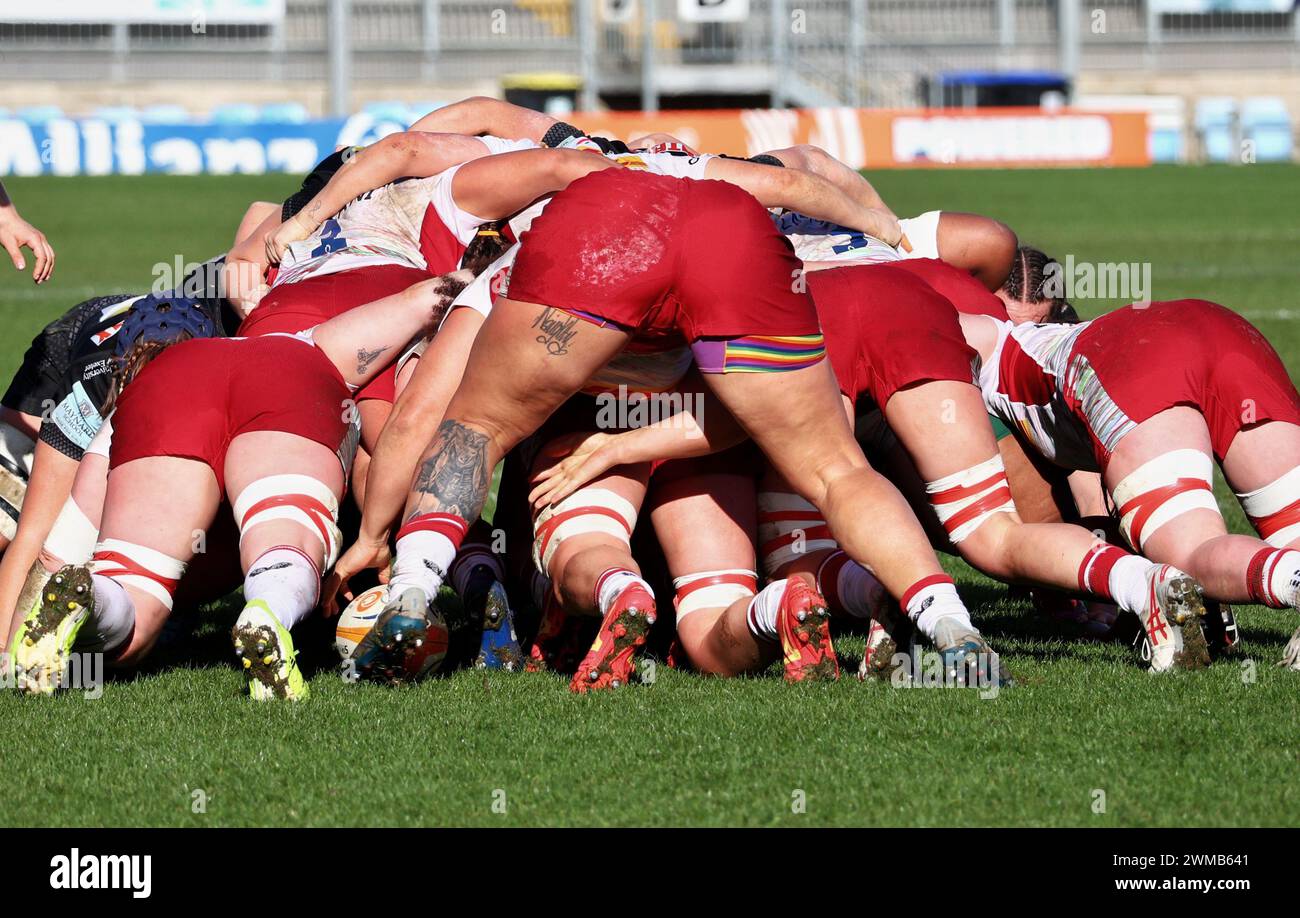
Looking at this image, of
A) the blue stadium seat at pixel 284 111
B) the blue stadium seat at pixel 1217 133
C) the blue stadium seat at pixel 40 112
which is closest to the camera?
the blue stadium seat at pixel 40 112

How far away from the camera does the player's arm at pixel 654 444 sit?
15.9 feet

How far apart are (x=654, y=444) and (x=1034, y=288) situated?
6.40ft

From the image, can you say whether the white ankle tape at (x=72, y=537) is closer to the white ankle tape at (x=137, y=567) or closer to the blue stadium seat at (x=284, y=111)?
the white ankle tape at (x=137, y=567)

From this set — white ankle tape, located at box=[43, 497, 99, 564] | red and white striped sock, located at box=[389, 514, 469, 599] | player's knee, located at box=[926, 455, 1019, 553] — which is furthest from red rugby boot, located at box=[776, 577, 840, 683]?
white ankle tape, located at box=[43, 497, 99, 564]

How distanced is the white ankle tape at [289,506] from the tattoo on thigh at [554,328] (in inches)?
30.2

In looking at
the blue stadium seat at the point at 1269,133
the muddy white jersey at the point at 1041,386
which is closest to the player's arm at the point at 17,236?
the muddy white jersey at the point at 1041,386

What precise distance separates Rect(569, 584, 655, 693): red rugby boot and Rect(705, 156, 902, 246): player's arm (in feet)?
4.80

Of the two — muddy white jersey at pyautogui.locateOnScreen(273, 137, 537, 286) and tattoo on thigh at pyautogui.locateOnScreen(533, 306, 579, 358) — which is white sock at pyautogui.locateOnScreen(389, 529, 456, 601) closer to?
tattoo on thigh at pyautogui.locateOnScreen(533, 306, 579, 358)

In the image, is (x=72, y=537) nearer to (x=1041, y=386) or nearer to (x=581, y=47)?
(x=1041, y=386)

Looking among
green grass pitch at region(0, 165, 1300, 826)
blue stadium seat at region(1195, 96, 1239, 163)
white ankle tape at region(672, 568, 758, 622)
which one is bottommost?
green grass pitch at region(0, 165, 1300, 826)

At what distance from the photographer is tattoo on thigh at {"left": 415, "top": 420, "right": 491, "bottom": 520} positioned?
4.58m

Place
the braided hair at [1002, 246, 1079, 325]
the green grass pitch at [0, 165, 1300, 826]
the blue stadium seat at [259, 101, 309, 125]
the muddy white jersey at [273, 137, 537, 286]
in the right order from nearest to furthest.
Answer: the green grass pitch at [0, 165, 1300, 826], the muddy white jersey at [273, 137, 537, 286], the braided hair at [1002, 246, 1079, 325], the blue stadium seat at [259, 101, 309, 125]

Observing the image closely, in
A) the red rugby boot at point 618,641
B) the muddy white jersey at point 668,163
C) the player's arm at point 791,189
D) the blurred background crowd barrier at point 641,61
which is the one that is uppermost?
the blurred background crowd barrier at point 641,61
